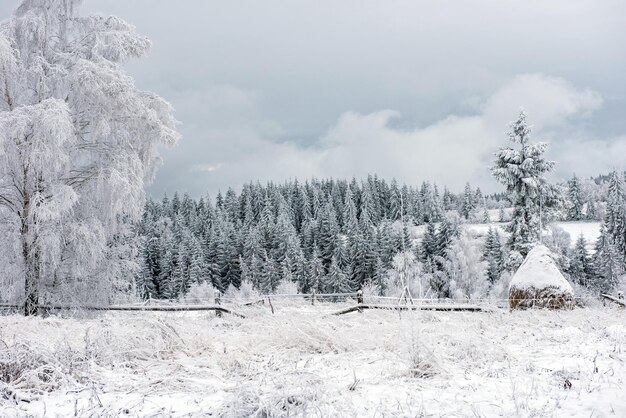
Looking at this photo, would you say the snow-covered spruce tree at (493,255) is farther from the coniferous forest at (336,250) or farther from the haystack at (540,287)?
the haystack at (540,287)

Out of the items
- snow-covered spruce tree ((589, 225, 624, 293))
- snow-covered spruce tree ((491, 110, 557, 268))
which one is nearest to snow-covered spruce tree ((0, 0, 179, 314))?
snow-covered spruce tree ((491, 110, 557, 268))

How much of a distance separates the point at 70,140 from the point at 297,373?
33.3ft

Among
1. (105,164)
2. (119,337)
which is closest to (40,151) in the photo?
(105,164)

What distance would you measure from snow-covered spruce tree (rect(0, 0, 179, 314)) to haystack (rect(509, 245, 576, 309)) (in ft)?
36.0

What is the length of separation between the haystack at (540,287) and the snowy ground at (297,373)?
6463 mm

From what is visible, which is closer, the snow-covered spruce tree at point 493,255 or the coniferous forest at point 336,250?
the coniferous forest at point 336,250

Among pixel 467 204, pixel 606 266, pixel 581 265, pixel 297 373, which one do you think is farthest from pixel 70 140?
pixel 467 204

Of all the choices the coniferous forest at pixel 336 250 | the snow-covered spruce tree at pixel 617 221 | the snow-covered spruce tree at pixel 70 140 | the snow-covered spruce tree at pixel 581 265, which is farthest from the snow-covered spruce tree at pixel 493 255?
the snow-covered spruce tree at pixel 70 140

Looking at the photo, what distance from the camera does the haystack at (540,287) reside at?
12688mm

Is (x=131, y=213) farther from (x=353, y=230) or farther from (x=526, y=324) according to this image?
(x=353, y=230)

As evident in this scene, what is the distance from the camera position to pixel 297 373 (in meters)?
4.13

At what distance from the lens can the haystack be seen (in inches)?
500

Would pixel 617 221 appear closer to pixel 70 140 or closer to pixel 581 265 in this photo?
pixel 581 265

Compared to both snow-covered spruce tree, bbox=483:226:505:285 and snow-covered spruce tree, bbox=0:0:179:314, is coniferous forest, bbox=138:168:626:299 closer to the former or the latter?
snow-covered spruce tree, bbox=483:226:505:285
